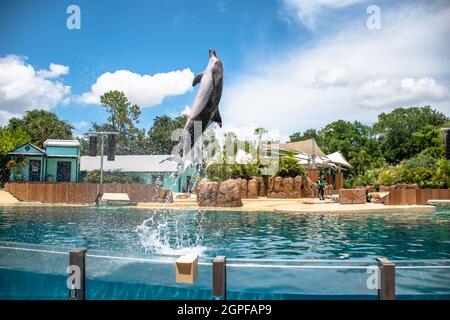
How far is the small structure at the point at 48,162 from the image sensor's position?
31812mm

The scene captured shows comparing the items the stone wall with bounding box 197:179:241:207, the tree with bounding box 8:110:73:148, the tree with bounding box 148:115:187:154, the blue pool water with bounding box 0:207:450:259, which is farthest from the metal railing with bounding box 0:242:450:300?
the tree with bounding box 148:115:187:154

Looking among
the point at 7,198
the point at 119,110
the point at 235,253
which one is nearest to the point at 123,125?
the point at 119,110

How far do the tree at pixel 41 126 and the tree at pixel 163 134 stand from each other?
9.88m

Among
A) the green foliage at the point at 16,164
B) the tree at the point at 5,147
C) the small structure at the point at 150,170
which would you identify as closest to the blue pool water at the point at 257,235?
the green foliage at the point at 16,164

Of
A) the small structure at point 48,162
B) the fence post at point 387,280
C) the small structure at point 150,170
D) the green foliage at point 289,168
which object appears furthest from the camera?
the small structure at point 150,170

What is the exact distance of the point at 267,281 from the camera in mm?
4566

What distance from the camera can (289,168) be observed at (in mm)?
27344

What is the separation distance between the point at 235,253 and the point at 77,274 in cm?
390

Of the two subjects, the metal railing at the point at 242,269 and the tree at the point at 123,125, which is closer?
the metal railing at the point at 242,269

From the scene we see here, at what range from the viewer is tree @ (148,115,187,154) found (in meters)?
49.3

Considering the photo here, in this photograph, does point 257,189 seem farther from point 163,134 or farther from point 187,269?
point 163,134

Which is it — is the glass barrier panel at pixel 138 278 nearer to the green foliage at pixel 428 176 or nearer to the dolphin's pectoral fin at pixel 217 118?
the dolphin's pectoral fin at pixel 217 118
